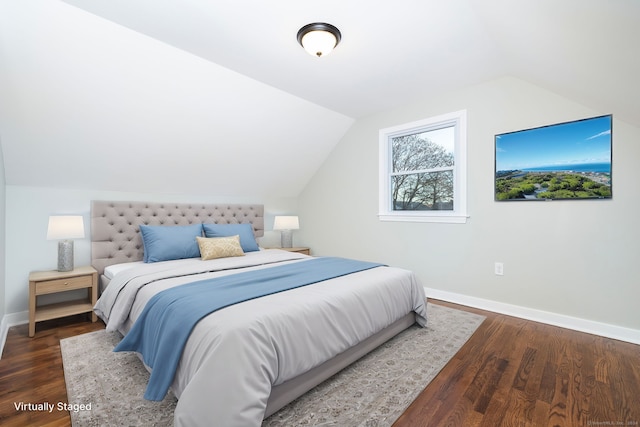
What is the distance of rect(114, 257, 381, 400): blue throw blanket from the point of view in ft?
4.87

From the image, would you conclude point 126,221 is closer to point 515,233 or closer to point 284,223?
point 284,223

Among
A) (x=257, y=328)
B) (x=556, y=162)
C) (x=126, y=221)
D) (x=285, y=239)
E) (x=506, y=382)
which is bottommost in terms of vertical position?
(x=506, y=382)

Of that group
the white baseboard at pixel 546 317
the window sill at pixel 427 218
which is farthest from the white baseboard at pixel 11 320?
the white baseboard at pixel 546 317

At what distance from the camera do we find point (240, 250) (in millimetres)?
3367

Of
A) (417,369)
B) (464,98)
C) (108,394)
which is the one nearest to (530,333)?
(417,369)

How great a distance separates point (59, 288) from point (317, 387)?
244 centimetres

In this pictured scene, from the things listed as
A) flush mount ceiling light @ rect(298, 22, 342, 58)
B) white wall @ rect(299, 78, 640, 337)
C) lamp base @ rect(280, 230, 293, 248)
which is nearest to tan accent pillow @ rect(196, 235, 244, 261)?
lamp base @ rect(280, 230, 293, 248)

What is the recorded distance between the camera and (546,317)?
2.78 m

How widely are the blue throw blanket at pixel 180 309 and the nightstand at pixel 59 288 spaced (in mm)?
1283

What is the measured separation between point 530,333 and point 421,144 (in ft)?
7.66

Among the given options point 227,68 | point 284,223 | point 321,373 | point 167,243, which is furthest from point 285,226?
point 321,373

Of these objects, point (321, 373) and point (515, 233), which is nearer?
point (321, 373)

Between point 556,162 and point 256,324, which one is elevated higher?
point 556,162

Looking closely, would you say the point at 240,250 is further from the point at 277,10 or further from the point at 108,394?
the point at 277,10
